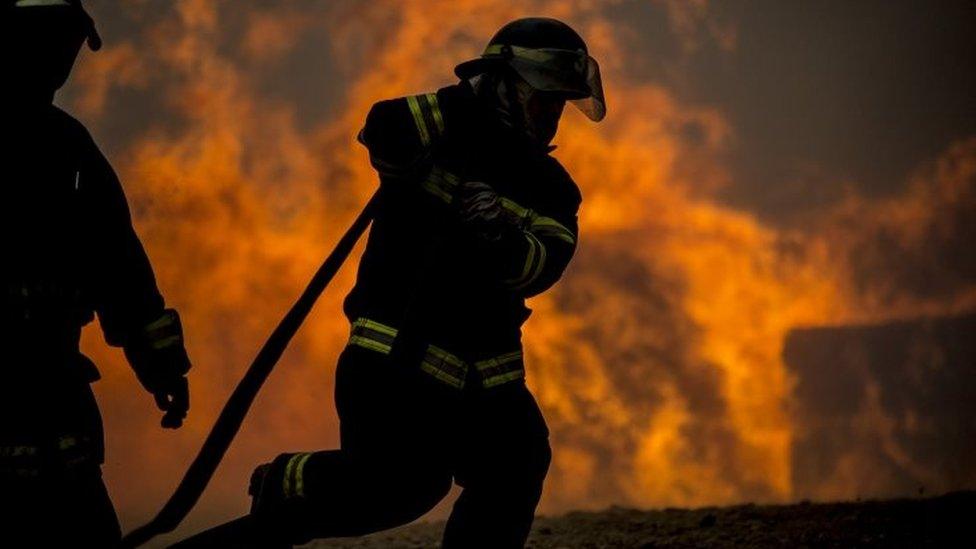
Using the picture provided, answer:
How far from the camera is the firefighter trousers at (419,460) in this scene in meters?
4.56

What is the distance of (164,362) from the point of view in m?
4.61

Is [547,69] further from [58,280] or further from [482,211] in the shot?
[58,280]

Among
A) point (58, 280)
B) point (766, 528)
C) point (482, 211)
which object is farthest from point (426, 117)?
point (766, 528)

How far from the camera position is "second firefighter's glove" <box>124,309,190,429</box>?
15.1ft

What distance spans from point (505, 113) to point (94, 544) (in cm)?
229

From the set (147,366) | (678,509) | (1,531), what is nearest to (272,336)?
(147,366)

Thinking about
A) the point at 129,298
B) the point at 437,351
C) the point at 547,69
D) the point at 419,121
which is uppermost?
the point at 547,69

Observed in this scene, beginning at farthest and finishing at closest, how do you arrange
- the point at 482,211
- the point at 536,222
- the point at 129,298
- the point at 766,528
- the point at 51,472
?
1. the point at 766,528
2. the point at 536,222
3. the point at 482,211
4. the point at 129,298
5. the point at 51,472

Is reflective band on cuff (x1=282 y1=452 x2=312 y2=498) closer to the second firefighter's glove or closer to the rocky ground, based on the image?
the second firefighter's glove

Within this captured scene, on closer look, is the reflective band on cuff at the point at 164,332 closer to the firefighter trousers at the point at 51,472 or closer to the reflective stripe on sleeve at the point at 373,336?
the firefighter trousers at the point at 51,472

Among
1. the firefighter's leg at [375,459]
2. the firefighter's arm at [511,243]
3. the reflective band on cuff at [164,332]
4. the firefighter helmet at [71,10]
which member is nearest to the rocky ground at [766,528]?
the firefighter's arm at [511,243]

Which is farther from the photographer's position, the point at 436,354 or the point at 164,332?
the point at 436,354

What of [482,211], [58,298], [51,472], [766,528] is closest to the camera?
[51,472]

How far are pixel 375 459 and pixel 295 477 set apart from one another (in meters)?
0.30
